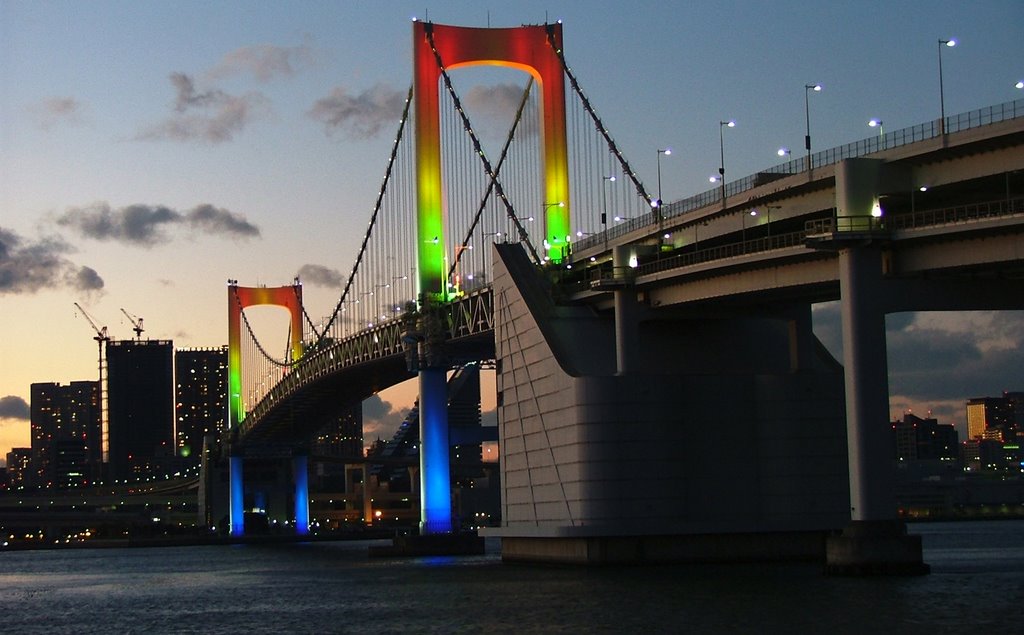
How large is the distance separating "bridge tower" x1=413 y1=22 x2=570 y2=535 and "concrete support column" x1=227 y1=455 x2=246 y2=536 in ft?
196

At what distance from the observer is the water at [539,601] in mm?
39438

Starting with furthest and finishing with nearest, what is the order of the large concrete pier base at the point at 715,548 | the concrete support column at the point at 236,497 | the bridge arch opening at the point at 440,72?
the concrete support column at the point at 236,497
the bridge arch opening at the point at 440,72
the large concrete pier base at the point at 715,548

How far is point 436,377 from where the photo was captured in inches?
3041

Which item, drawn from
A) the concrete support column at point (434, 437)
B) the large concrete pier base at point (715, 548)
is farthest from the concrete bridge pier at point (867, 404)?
the concrete support column at point (434, 437)

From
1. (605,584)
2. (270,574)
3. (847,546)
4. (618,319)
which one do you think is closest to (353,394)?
(270,574)

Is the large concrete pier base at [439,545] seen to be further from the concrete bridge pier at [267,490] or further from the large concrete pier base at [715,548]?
the concrete bridge pier at [267,490]

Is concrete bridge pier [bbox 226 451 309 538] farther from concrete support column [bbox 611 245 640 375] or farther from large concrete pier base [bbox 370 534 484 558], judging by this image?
concrete support column [bbox 611 245 640 375]

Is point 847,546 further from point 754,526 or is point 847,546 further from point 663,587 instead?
point 754,526

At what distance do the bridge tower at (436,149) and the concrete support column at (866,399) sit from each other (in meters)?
30.7

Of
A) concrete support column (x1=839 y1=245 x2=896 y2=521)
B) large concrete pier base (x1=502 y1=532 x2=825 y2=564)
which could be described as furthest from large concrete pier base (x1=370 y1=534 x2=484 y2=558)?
concrete support column (x1=839 y1=245 x2=896 y2=521)

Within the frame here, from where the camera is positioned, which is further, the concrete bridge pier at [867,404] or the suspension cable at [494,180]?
the suspension cable at [494,180]

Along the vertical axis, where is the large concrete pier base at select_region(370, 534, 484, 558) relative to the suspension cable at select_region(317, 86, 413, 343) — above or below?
below

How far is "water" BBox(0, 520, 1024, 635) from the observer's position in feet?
129

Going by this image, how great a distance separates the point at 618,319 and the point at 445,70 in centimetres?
2434
